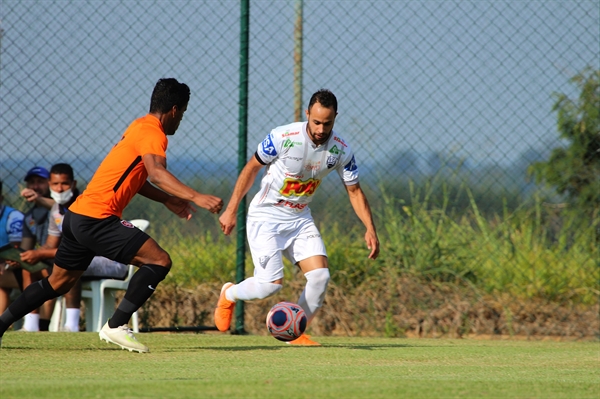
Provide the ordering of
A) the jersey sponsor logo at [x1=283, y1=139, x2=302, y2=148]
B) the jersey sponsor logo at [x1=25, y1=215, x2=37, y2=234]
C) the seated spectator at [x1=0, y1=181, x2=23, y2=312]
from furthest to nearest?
the jersey sponsor logo at [x1=25, y1=215, x2=37, y2=234], the seated spectator at [x1=0, y1=181, x2=23, y2=312], the jersey sponsor logo at [x1=283, y1=139, x2=302, y2=148]

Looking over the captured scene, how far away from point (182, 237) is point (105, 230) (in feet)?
13.9

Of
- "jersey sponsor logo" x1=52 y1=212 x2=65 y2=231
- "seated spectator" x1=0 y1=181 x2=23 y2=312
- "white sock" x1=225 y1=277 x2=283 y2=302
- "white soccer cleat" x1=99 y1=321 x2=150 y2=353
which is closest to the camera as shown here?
"white soccer cleat" x1=99 y1=321 x2=150 y2=353

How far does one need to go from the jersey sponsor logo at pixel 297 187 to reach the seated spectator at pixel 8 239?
2927 millimetres

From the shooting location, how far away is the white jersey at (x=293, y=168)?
6520 mm

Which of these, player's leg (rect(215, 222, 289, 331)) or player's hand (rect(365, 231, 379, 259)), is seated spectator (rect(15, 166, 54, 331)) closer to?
player's leg (rect(215, 222, 289, 331))

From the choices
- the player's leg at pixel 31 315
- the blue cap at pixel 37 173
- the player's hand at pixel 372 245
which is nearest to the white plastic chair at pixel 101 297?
the player's leg at pixel 31 315

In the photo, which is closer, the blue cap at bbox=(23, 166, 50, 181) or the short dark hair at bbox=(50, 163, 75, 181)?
the short dark hair at bbox=(50, 163, 75, 181)

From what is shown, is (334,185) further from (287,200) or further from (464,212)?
(287,200)

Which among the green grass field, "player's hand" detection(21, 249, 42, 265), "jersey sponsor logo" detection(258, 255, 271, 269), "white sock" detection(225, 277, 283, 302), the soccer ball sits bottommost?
the green grass field

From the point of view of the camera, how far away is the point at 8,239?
8133 millimetres

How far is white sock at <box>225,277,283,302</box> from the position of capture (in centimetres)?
672

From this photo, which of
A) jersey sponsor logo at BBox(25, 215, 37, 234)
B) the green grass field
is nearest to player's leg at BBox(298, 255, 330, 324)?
the green grass field

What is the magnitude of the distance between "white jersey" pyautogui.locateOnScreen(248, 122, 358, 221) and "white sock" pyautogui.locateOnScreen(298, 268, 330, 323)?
0.48 metres

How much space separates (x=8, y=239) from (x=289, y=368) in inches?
157
